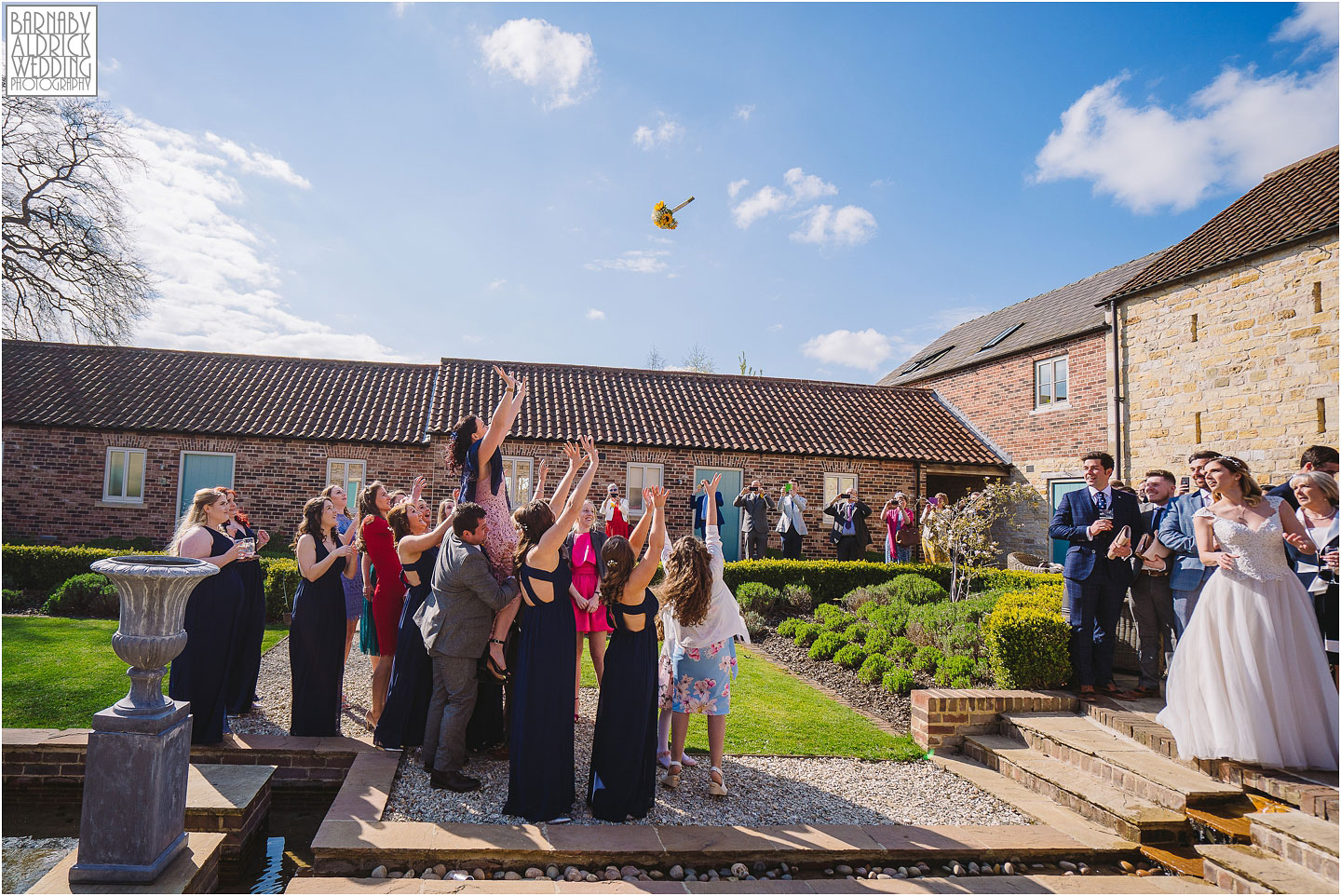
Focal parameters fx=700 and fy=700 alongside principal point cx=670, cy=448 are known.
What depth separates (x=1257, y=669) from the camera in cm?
473

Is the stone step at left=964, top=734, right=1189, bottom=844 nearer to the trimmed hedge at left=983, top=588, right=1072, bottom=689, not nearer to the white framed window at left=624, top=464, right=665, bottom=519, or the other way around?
the trimmed hedge at left=983, top=588, right=1072, bottom=689

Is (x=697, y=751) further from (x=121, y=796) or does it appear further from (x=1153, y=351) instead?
(x=1153, y=351)

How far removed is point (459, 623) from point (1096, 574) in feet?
18.8

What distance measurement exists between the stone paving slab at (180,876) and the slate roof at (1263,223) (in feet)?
48.4

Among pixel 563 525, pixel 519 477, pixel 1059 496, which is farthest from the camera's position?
pixel 519 477

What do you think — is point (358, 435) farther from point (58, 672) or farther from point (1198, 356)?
point (1198, 356)

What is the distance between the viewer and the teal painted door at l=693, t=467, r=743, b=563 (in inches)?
690

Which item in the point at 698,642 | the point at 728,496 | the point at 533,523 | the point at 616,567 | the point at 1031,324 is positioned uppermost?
the point at 1031,324

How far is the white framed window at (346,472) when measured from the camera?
1667 cm

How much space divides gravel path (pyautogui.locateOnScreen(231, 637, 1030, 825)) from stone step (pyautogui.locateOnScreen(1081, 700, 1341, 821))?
4.36 feet

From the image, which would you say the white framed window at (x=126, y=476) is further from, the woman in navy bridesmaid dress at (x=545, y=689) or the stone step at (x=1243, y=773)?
the stone step at (x=1243, y=773)

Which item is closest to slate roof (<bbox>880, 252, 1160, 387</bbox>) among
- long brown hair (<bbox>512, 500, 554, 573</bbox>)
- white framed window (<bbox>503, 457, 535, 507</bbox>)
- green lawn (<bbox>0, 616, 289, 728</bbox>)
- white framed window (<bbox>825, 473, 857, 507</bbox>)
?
white framed window (<bbox>825, 473, 857, 507</bbox>)

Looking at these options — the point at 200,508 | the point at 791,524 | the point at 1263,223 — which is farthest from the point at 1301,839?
the point at 1263,223

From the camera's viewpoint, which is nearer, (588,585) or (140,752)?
(140,752)
